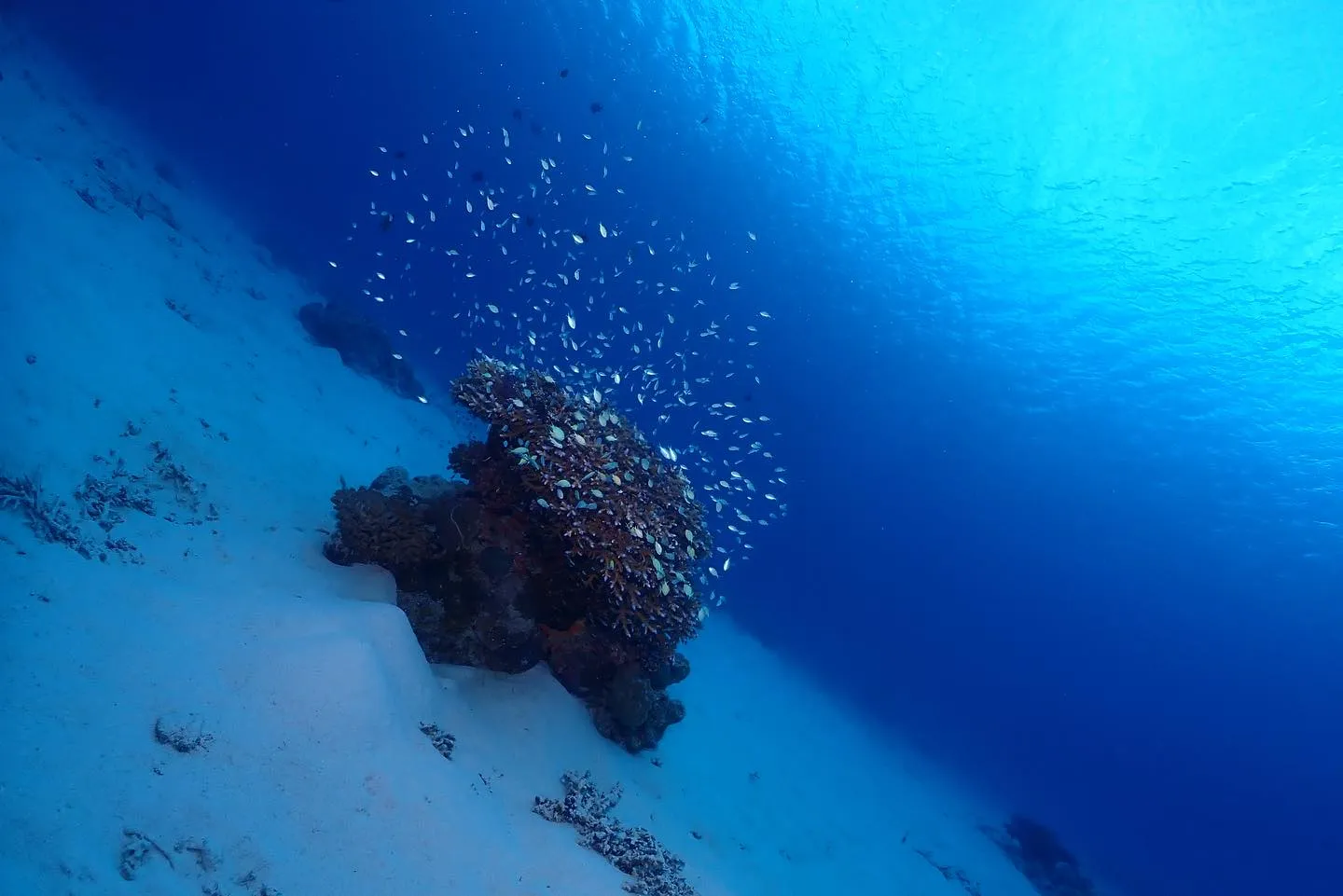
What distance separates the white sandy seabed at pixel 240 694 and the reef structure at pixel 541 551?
43 cm

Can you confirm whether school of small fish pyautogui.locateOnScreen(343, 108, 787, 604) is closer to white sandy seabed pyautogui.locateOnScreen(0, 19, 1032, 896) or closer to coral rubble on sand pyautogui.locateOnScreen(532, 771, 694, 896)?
white sandy seabed pyautogui.locateOnScreen(0, 19, 1032, 896)

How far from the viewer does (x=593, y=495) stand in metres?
7.76

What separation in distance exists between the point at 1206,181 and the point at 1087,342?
10.4m

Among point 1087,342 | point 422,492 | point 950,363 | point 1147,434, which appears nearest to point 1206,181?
point 1087,342

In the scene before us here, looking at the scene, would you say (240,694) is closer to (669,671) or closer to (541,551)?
(541,551)

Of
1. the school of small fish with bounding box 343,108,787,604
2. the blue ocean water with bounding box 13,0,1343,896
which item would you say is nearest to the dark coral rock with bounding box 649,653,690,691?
the blue ocean water with bounding box 13,0,1343,896

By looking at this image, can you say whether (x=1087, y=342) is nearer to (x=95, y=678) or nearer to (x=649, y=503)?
(x=649, y=503)

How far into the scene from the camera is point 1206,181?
21.0 meters

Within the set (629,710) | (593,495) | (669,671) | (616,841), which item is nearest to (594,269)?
(669,671)

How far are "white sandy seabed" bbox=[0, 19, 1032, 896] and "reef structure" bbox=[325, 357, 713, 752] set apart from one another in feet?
1.43

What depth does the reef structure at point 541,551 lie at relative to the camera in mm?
7797

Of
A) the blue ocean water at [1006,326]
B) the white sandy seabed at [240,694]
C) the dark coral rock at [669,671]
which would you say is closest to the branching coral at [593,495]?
the dark coral rock at [669,671]

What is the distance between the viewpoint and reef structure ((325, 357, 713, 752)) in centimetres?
780

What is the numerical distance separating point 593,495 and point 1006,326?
107ft
